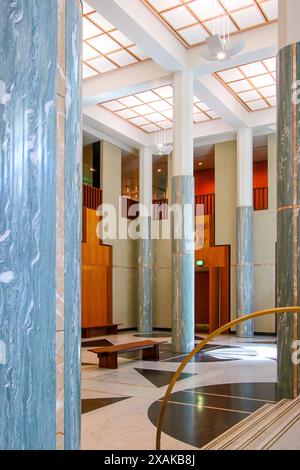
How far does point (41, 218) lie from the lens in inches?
99.3

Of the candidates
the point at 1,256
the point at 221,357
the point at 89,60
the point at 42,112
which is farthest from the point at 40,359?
the point at 89,60

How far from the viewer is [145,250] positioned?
1703 cm

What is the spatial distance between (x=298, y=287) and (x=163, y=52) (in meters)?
6.91

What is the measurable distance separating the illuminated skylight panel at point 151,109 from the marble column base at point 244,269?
3.38 metres

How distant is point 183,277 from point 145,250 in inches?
229

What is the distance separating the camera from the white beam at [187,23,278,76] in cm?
1085

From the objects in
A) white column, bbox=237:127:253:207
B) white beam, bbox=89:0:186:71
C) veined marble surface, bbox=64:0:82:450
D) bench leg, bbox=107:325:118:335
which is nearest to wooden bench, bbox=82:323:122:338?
bench leg, bbox=107:325:118:335

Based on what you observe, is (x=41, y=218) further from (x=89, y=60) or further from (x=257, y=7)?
(x=89, y=60)

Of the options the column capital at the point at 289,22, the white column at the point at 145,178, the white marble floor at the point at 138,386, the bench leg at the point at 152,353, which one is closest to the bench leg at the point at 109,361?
the white marble floor at the point at 138,386

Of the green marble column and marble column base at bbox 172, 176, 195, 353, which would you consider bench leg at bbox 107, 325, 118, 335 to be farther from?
the green marble column

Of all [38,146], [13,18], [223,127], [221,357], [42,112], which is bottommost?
[221,357]

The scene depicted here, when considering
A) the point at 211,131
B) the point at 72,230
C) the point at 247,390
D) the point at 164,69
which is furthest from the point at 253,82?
the point at 72,230

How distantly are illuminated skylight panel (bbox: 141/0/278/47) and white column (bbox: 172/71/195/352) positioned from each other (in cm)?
121

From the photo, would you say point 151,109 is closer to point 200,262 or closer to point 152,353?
point 200,262
